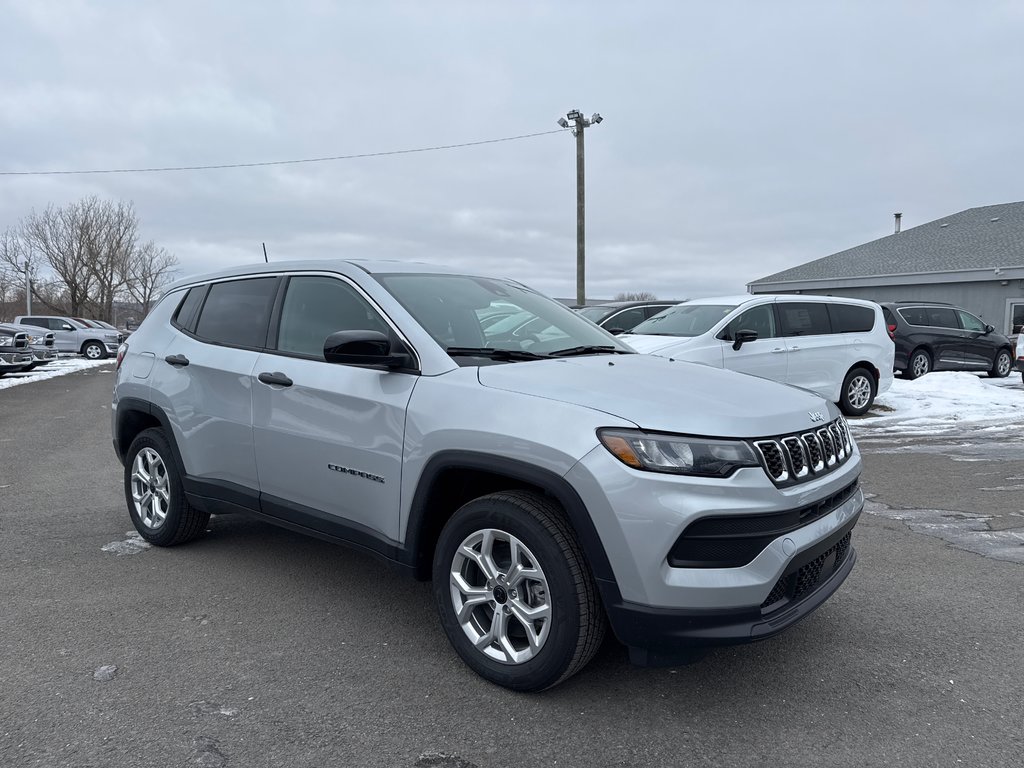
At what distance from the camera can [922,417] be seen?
11.2 m

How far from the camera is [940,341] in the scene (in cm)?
1599

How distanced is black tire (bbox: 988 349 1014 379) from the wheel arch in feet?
56.6

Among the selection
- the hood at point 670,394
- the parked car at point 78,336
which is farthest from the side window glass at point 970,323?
the parked car at point 78,336

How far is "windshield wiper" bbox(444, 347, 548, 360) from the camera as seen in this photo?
3533 mm

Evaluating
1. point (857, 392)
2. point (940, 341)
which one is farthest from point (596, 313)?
point (940, 341)

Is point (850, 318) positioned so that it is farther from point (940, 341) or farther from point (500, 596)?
point (500, 596)

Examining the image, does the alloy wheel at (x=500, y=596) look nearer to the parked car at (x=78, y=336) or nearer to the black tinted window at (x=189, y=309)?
the black tinted window at (x=189, y=309)

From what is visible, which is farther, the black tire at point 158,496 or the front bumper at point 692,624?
the black tire at point 158,496

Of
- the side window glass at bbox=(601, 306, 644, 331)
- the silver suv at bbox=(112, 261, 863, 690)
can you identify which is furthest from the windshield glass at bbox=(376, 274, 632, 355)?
the side window glass at bbox=(601, 306, 644, 331)

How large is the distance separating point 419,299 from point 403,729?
77.2 inches

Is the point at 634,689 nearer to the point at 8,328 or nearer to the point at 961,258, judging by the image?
the point at 8,328

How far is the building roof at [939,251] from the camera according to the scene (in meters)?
24.9

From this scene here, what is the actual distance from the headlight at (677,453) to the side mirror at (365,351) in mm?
1092

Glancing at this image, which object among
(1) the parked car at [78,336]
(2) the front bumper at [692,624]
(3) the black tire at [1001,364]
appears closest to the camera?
(2) the front bumper at [692,624]
